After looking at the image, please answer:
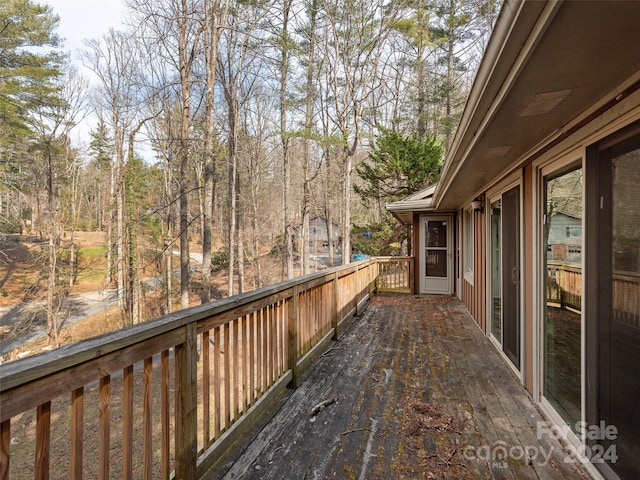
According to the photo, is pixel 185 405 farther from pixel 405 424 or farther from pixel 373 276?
pixel 373 276

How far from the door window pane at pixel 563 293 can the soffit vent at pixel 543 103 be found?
0.51 meters

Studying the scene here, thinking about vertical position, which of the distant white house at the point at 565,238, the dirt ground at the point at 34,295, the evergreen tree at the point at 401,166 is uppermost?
the evergreen tree at the point at 401,166

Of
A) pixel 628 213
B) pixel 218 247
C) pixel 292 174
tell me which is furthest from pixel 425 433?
pixel 218 247

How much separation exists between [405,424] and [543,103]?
7.30 ft

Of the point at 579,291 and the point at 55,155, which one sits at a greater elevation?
the point at 55,155

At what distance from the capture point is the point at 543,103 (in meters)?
1.67

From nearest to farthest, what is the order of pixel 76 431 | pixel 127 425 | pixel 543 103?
pixel 76 431
pixel 127 425
pixel 543 103

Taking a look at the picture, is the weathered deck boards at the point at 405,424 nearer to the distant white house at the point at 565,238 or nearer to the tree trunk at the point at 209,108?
the distant white house at the point at 565,238

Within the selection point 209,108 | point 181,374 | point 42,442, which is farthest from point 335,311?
point 209,108

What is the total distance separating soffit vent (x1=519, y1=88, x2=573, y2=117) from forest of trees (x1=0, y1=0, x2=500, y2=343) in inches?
282

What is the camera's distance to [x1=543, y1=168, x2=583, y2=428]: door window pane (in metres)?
1.99

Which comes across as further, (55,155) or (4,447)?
(55,155)

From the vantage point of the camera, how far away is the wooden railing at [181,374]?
3.20ft

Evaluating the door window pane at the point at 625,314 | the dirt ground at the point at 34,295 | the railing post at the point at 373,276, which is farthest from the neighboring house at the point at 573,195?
the dirt ground at the point at 34,295
